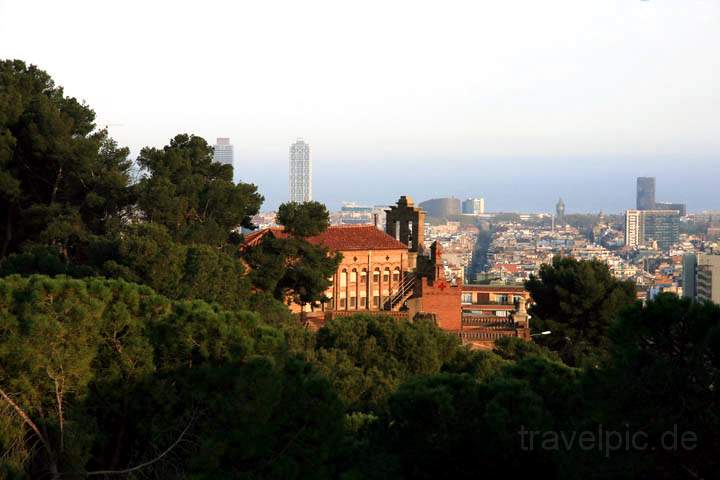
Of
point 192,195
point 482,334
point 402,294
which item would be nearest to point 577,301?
point 482,334

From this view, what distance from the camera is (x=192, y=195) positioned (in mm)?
31750

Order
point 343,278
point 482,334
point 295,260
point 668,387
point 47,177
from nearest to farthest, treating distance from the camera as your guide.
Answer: point 668,387
point 47,177
point 295,260
point 482,334
point 343,278

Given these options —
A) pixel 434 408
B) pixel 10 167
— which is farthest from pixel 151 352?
pixel 10 167

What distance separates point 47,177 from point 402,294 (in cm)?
1568

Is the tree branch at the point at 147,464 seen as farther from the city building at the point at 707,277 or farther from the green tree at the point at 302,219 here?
the city building at the point at 707,277

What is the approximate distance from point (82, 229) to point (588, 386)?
68.6 feet

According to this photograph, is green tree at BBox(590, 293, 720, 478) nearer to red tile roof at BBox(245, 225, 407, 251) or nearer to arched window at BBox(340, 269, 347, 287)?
red tile roof at BBox(245, 225, 407, 251)

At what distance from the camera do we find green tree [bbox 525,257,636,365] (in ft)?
119

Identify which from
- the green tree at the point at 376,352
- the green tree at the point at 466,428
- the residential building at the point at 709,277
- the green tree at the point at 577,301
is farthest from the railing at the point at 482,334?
the residential building at the point at 709,277

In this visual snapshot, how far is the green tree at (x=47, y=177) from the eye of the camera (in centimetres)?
2966

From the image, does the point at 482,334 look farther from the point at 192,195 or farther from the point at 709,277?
the point at 709,277

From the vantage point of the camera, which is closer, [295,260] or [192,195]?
[192,195]

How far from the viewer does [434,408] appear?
40.9 feet

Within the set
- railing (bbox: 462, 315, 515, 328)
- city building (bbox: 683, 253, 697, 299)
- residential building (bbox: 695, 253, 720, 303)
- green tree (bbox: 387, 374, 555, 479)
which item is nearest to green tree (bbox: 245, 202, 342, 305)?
railing (bbox: 462, 315, 515, 328)
